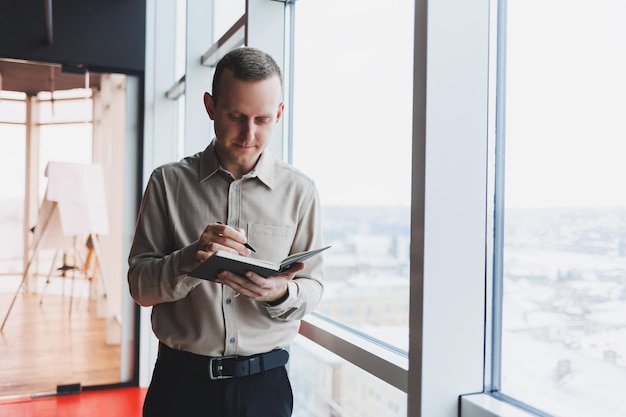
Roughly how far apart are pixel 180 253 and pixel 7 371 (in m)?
3.72

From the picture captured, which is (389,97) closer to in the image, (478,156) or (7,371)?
(478,156)

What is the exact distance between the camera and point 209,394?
168 cm

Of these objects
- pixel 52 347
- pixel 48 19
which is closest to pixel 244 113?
pixel 48 19

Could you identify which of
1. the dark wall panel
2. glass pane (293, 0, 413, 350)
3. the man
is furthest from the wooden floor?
the man

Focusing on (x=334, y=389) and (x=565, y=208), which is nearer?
(x=565, y=208)

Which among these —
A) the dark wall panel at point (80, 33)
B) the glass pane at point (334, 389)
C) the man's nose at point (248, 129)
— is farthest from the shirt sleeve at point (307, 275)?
the dark wall panel at point (80, 33)

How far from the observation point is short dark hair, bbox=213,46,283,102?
1.58m

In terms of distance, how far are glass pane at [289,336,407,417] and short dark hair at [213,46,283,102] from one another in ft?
3.68

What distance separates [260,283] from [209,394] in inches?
17.8

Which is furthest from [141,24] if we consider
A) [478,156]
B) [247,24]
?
[478,156]

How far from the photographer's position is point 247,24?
2.82 meters

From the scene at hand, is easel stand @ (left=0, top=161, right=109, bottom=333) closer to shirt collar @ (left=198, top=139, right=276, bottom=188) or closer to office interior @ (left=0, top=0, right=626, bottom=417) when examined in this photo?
office interior @ (left=0, top=0, right=626, bottom=417)

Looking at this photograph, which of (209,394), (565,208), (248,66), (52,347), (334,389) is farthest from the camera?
(52,347)

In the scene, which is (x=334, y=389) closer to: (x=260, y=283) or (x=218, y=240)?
(x=260, y=283)
